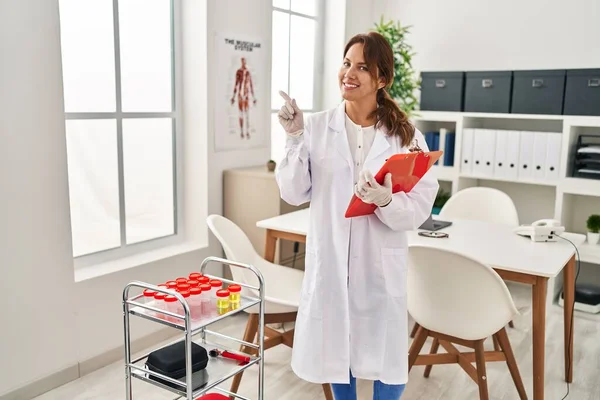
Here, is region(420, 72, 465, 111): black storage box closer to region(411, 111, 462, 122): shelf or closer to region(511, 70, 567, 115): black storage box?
region(411, 111, 462, 122): shelf

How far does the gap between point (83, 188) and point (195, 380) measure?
1497mm

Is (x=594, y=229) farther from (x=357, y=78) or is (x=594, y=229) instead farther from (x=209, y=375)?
(x=209, y=375)

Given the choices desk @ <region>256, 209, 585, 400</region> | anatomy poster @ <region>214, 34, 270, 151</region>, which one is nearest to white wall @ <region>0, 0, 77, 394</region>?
desk @ <region>256, 209, 585, 400</region>

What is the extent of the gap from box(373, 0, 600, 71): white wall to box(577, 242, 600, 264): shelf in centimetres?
124

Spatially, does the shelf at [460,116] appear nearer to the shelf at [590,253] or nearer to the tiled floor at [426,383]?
the shelf at [590,253]

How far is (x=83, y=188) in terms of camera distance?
114 inches

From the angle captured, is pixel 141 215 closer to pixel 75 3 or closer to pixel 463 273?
pixel 75 3

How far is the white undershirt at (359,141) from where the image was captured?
183 centimetres

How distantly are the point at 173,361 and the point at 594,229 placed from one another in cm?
316

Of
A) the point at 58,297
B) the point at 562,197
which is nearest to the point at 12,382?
the point at 58,297

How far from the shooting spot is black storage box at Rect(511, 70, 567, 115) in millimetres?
3785

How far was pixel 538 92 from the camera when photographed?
3.86 metres

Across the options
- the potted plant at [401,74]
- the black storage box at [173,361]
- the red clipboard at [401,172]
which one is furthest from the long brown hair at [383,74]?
the potted plant at [401,74]

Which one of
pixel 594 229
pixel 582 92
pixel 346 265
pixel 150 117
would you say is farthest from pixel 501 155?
pixel 346 265
